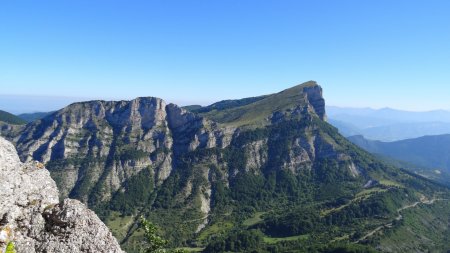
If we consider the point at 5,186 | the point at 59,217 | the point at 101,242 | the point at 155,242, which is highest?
the point at 5,186

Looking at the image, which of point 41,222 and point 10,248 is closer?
point 10,248

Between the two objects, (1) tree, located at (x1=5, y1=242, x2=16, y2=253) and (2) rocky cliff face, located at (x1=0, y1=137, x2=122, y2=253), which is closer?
(1) tree, located at (x1=5, y1=242, x2=16, y2=253)

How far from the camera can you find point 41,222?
158ft

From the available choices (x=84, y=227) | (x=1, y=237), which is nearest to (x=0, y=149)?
(x=1, y=237)

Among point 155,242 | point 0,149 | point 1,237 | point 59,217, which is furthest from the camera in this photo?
point 155,242

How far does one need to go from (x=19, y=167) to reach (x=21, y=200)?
587cm

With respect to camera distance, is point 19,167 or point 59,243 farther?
point 19,167

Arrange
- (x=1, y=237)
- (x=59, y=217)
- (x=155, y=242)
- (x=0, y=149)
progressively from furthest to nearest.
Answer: (x=155, y=242)
(x=0, y=149)
(x=59, y=217)
(x=1, y=237)

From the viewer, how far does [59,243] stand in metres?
46.5

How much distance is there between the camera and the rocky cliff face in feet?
152

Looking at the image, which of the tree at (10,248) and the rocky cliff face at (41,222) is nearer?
the tree at (10,248)

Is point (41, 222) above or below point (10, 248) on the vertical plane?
above

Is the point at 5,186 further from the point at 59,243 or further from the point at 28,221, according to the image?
the point at 59,243

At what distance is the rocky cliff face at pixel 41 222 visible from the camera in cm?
4644
